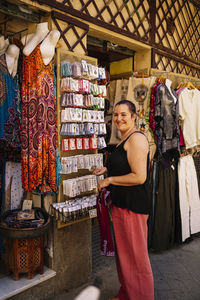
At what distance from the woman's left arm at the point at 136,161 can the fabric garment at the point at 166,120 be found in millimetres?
1621

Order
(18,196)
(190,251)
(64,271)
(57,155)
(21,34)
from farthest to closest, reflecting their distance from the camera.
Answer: (190,251), (21,34), (18,196), (64,271), (57,155)

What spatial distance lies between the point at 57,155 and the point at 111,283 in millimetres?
1597

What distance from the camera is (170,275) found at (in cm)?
327

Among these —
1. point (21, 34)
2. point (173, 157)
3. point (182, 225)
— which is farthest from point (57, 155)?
point (182, 225)

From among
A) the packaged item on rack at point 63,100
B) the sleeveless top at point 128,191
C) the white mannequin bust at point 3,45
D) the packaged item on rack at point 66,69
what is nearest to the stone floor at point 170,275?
the sleeveless top at point 128,191

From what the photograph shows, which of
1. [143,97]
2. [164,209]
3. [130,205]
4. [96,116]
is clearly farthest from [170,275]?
[143,97]

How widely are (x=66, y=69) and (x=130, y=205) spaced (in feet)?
4.69

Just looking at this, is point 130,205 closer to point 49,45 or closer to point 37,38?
point 49,45

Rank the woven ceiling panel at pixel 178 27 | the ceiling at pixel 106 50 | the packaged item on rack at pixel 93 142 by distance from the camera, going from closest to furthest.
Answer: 1. the packaged item on rack at pixel 93 142
2. the ceiling at pixel 106 50
3. the woven ceiling panel at pixel 178 27

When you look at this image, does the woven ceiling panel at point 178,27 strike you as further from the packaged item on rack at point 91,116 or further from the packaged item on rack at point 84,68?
the packaged item on rack at point 91,116

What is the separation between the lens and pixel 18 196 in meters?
3.12

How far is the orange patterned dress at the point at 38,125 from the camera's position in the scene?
2572 mm

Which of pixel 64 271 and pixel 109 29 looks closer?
pixel 64 271

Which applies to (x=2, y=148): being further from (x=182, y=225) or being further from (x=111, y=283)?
(x=182, y=225)
